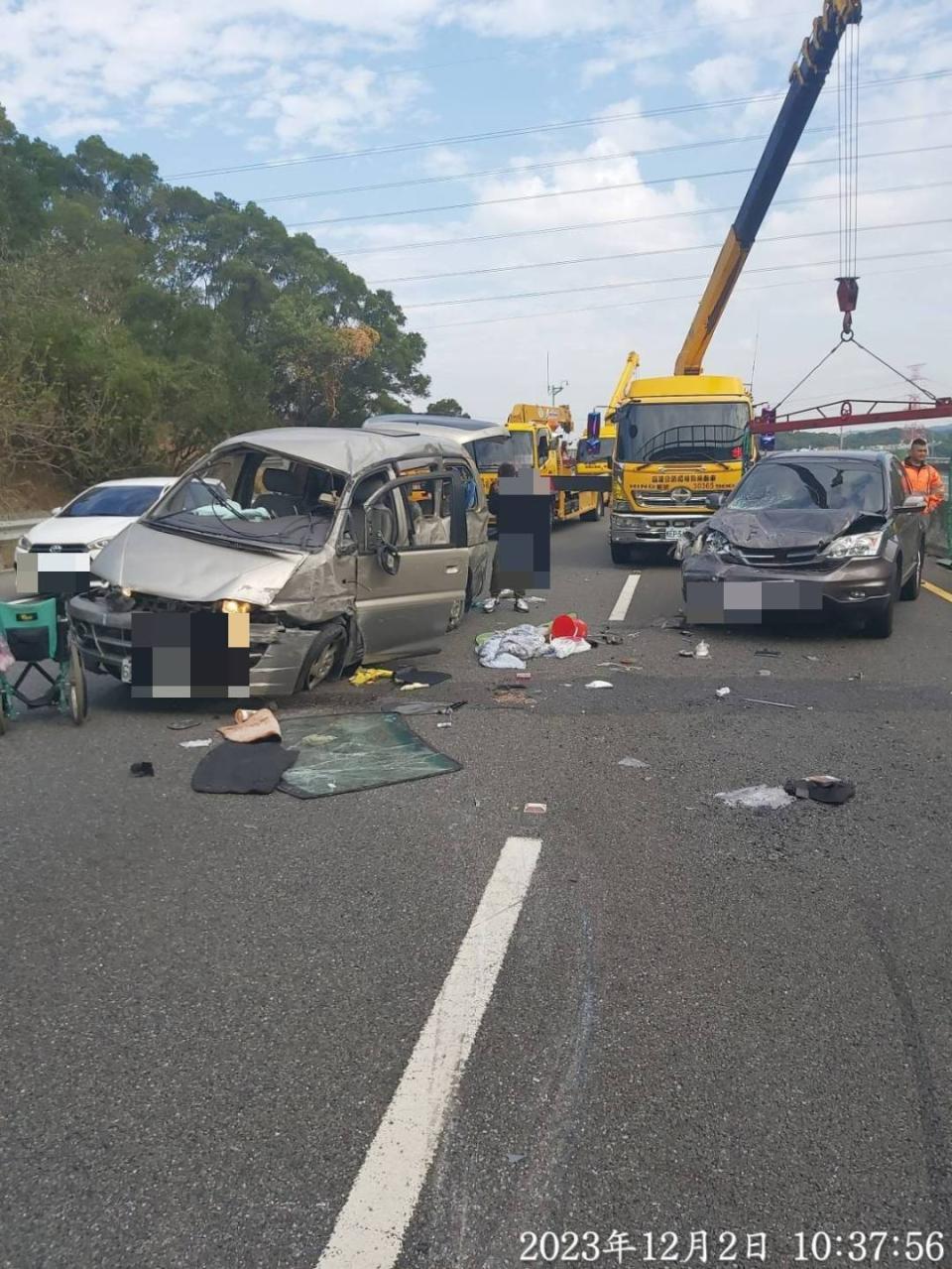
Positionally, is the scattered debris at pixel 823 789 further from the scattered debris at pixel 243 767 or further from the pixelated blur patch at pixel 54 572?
the pixelated blur patch at pixel 54 572

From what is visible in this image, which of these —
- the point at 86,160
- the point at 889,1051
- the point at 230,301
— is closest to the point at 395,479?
the point at 889,1051

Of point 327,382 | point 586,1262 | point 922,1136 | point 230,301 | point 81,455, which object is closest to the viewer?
point 586,1262

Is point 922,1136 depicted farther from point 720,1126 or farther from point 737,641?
point 737,641

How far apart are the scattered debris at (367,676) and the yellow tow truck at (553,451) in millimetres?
10409

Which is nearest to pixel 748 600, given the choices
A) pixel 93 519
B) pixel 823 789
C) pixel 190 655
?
pixel 823 789

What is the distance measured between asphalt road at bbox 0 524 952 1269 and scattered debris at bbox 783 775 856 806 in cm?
14

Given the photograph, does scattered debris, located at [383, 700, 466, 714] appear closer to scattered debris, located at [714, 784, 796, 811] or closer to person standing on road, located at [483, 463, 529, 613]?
scattered debris, located at [714, 784, 796, 811]

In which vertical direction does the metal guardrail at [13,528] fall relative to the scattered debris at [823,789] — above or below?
above

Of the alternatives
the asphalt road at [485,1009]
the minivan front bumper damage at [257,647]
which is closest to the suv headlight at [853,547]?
the asphalt road at [485,1009]

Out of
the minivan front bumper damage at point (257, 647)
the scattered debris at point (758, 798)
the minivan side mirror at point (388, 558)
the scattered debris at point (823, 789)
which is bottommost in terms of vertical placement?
the scattered debris at point (758, 798)

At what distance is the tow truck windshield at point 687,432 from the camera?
54.2ft

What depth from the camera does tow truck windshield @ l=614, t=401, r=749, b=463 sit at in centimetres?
1653

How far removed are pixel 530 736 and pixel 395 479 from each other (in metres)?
2.90

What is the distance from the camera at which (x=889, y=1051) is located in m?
3.17
